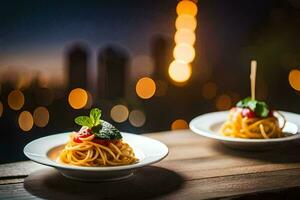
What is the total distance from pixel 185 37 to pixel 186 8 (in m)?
0.17

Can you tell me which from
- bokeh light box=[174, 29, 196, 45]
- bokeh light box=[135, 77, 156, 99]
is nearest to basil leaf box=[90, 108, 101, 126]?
bokeh light box=[135, 77, 156, 99]

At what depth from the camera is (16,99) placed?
2.82m

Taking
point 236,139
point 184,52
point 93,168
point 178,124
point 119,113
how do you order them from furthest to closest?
point 178,124
point 184,52
point 119,113
point 236,139
point 93,168

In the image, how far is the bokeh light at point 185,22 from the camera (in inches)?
122

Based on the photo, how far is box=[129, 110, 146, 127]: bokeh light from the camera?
3.16m

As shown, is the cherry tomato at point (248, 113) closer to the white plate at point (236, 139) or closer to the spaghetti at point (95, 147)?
the white plate at point (236, 139)

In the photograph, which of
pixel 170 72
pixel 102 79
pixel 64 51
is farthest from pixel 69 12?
pixel 170 72

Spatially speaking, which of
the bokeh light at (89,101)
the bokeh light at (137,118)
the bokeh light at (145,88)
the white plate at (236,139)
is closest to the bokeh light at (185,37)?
the bokeh light at (145,88)

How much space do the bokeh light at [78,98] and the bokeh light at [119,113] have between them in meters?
0.18

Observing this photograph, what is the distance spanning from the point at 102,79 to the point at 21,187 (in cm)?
141

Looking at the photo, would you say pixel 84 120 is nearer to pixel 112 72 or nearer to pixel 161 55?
pixel 112 72

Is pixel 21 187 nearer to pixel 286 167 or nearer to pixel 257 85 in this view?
pixel 286 167

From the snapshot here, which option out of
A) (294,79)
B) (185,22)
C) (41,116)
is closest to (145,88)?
(185,22)

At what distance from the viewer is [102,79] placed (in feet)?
9.70
